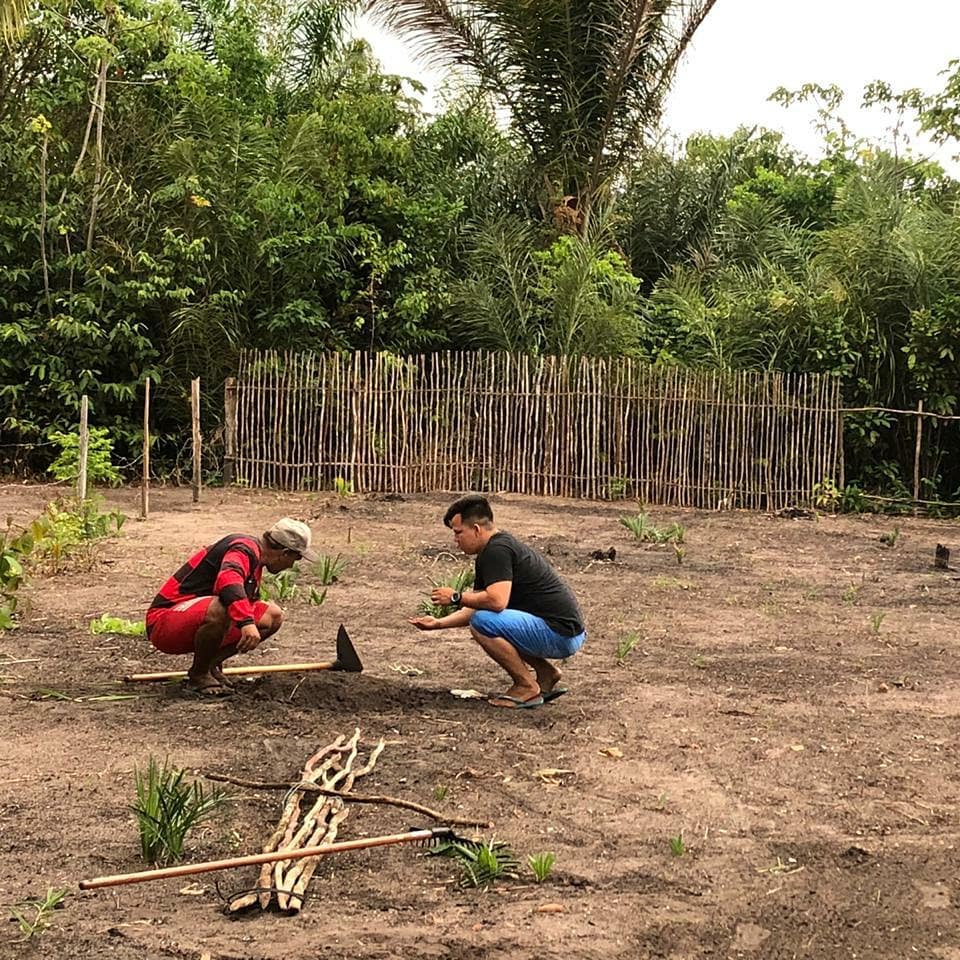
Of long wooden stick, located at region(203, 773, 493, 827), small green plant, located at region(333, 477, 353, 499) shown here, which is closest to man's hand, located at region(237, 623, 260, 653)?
long wooden stick, located at region(203, 773, 493, 827)

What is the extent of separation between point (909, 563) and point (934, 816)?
6.88 m

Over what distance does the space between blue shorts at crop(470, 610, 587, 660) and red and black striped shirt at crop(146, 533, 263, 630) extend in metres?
1.06

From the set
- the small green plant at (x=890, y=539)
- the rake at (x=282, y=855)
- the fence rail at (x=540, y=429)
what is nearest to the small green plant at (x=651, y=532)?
the small green plant at (x=890, y=539)

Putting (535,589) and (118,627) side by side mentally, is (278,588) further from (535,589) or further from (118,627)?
(535,589)

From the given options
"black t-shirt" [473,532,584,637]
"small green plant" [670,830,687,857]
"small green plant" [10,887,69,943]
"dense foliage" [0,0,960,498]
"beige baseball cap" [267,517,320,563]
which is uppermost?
"dense foliage" [0,0,960,498]

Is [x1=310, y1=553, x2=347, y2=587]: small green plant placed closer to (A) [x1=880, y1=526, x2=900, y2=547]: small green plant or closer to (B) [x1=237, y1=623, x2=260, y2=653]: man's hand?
(B) [x1=237, y1=623, x2=260, y2=653]: man's hand

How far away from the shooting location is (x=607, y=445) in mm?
15453

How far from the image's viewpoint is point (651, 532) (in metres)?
11.9

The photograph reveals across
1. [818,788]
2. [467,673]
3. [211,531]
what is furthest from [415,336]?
[818,788]

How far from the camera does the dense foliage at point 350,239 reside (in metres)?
15.6

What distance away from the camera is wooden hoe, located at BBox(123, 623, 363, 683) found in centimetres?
579

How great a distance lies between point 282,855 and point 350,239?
14458 millimetres

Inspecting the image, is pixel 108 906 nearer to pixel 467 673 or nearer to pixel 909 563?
pixel 467 673

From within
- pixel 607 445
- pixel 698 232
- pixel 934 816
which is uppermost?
pixel 698 232
